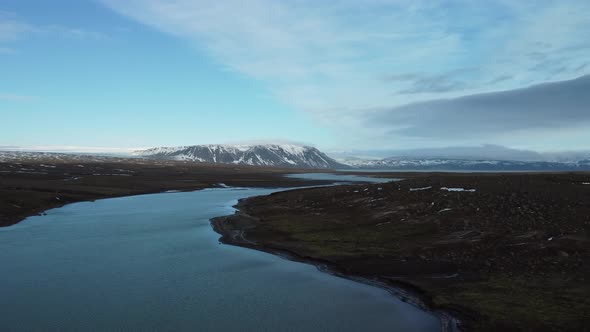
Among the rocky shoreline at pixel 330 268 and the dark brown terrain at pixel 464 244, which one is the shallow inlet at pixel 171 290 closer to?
the rocky shoreline at pixel 330 268

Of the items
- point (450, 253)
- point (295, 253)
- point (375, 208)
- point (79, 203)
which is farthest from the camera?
point (79, 203)

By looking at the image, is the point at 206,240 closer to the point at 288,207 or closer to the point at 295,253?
the point at 295,253

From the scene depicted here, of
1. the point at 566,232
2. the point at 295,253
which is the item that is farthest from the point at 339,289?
the point at 566,232

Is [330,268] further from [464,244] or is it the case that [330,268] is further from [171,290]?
[171,290]

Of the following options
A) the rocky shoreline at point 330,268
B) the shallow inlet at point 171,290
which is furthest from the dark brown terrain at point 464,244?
the shallow inlet at point 171,290

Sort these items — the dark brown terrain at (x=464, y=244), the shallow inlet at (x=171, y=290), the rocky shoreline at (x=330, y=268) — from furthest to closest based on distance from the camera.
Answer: the rocky shoreline at (x=330, y=268) < the dark brown terrain at (x=464, y=244) < the shallow inlet at (x=171, y=290)

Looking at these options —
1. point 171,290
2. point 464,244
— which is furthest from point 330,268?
point 171,290
